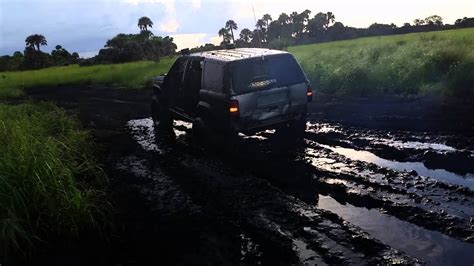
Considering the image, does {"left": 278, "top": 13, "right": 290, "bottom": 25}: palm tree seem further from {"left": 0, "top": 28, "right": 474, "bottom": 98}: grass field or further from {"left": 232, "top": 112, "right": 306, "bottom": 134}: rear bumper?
{"left": 232, "top": 112, "right": 306, "bottom": 134}: rear bumper

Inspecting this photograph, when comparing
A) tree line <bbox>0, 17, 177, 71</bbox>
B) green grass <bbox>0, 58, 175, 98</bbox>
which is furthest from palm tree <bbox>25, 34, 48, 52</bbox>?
green grass <bbox>0, 58, 175, 98</bbox>

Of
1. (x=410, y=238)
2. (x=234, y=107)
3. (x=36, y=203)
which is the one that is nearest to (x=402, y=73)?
(x=234, y=107)

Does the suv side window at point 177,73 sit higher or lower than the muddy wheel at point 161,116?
higher

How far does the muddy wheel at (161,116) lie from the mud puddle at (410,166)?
14.5 feet

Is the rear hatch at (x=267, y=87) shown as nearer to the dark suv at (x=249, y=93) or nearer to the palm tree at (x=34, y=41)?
the dark suv at (x=249, y=93)

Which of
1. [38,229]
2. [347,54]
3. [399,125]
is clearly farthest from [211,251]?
[347,54]

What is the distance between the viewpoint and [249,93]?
23.5 feet

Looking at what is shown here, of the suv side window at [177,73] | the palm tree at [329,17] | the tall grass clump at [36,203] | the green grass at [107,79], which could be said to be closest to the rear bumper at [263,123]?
the suv side window at [177,73]

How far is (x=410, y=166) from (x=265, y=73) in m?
2.96

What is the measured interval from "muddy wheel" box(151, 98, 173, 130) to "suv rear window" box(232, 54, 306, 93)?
137 inches

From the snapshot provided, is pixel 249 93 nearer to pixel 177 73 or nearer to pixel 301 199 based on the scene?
pixel 301 199

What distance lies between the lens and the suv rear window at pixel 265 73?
7188 millimetres

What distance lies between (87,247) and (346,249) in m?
2.82

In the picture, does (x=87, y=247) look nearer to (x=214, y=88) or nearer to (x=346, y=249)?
(x=346, y=249)
